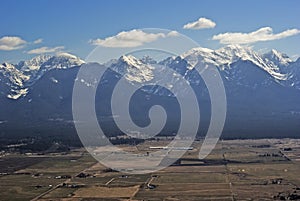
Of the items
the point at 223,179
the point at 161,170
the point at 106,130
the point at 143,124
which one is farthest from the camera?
the point at 143,124

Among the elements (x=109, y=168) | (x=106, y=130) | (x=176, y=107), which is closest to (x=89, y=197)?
(x=109, y=168)

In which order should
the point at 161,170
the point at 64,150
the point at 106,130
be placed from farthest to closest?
the point at 106,130, the point at 64,150, the point at 161,170

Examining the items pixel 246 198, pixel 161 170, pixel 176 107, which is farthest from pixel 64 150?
pixel 176 107

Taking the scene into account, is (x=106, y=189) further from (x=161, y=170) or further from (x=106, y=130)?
(x=106, y=130)

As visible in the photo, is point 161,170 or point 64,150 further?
point 64,150

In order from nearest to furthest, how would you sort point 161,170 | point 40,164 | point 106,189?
1. point 106,189
2. point 161,170
3. point 40,164

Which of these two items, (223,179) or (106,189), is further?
(223,179)

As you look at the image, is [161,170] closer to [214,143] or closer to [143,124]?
[214,143]

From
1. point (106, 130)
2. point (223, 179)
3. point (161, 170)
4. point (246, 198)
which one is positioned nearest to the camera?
point (246, 198)
